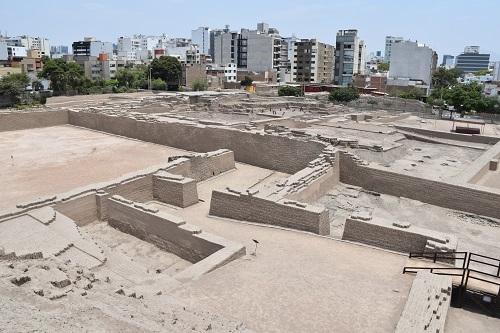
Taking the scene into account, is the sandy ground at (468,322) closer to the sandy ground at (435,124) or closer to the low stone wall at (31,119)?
the sandy ground at (435,124)

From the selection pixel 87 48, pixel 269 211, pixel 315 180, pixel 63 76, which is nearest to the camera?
pixel 269 211

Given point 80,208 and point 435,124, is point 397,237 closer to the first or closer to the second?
point 80,208

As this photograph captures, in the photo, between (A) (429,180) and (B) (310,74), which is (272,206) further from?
(B) (310,74)

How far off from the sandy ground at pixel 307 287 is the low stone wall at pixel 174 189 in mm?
3634

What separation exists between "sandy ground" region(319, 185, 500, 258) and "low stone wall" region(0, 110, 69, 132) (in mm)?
19659

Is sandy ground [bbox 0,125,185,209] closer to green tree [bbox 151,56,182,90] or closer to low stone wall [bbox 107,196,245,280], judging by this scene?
low stone wall [bbox 107,196,245,280]

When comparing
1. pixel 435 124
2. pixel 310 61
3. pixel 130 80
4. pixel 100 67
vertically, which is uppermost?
pixel 310 61

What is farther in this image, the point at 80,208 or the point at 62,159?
the point at 62,159

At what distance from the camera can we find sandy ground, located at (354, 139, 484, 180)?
17188mm

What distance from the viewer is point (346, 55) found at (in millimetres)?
79562

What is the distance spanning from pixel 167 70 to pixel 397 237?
56.9 meters

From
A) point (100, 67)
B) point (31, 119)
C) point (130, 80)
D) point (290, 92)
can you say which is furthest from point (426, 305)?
point (100, 67)

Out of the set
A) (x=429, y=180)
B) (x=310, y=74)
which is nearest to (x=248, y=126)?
(x=429, y=180)

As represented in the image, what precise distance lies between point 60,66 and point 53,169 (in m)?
39.9
